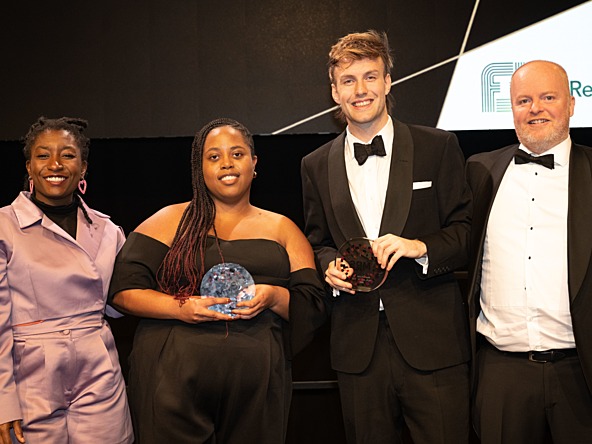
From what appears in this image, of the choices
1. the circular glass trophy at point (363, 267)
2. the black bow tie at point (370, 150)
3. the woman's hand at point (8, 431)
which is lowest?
the woman's hand at point (8, 431)

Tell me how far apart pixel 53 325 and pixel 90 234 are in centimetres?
38

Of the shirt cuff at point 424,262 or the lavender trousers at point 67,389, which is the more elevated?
the shirt cuff at point 424,262

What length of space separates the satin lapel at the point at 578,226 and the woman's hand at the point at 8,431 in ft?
6.21

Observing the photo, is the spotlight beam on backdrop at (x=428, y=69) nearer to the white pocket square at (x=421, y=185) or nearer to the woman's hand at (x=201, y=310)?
the white pocket square at (x=421, y=185)

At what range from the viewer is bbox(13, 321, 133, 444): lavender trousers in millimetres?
2353

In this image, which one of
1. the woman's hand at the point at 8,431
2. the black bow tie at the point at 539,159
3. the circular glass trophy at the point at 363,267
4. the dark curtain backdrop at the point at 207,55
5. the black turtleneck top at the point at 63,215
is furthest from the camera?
the dark curtain backdrop at the point at 207,55

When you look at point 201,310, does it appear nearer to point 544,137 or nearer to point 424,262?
point 424,262

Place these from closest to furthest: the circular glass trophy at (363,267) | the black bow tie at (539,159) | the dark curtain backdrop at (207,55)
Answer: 1. the circular glass trophy at (363,267)
2. the black bow tie at (539,159)
3. the dark curtain backdrop at (207,55)

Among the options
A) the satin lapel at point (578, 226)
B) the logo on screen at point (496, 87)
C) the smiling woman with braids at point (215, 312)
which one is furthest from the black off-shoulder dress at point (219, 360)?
the logo on screen at point (496, 87)

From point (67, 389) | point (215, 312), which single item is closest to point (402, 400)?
point (215, 312)

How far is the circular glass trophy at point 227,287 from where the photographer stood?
2365 millimetres

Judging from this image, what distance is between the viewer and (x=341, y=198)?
256 cm

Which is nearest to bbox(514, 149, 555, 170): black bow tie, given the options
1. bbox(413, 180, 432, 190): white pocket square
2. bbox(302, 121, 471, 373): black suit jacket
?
bbox(302, 121, 471, 373): black suit jacket

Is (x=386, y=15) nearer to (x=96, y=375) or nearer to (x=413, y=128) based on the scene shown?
(x=413, y=128)
